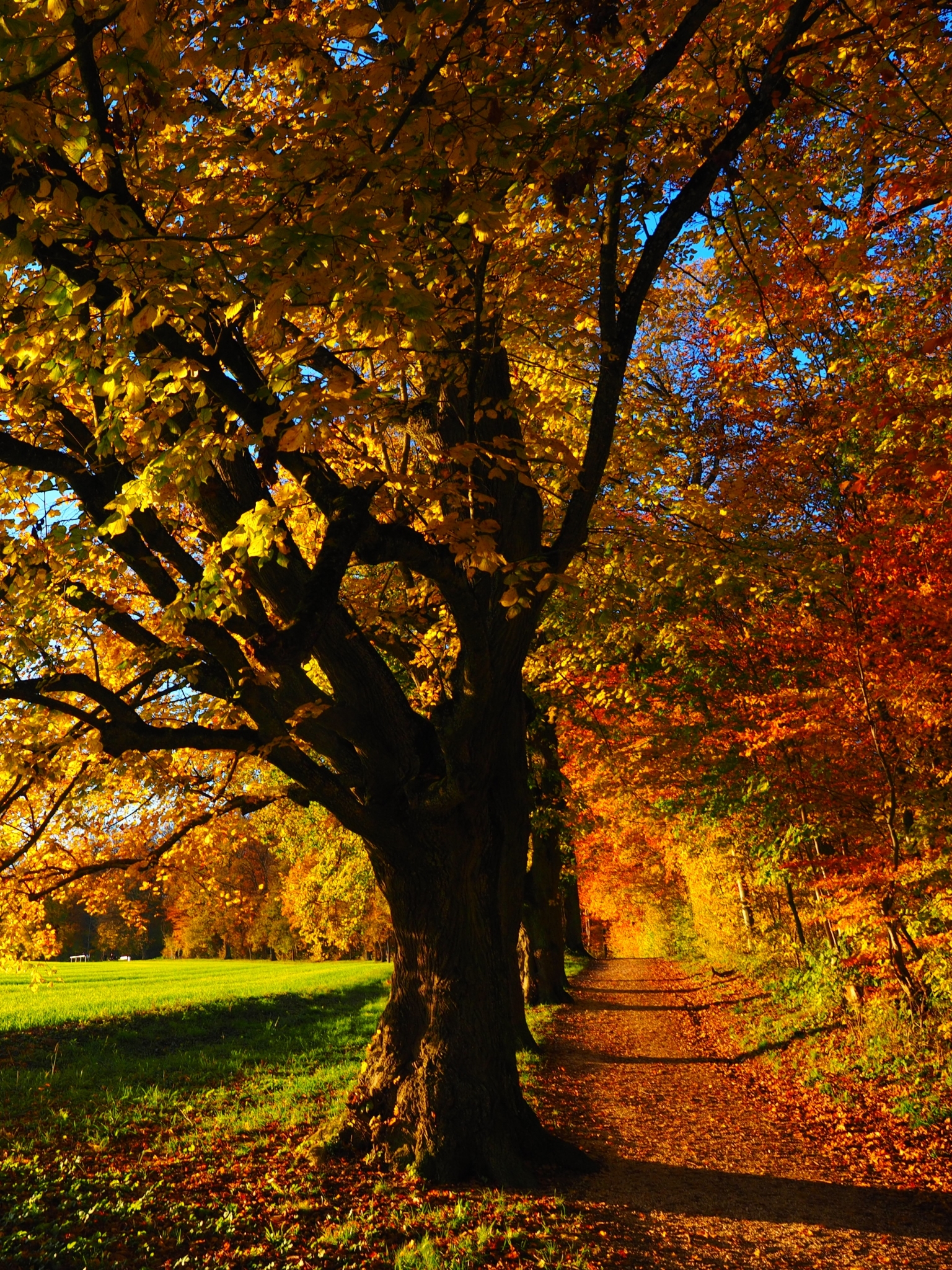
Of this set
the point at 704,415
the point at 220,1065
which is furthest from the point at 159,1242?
the point at 704,415

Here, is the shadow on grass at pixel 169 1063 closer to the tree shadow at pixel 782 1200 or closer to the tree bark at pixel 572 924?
the tree shadow at pixel 782 1200

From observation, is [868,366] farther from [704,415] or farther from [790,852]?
[790,852]

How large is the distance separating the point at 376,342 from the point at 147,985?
95.7 ft

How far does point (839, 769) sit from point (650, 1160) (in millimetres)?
5692

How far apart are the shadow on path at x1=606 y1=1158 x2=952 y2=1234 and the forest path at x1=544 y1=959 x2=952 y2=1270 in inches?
0.6

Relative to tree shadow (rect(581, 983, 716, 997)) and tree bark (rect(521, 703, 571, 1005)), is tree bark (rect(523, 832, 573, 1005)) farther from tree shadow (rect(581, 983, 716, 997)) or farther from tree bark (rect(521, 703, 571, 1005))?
tree shadow (rect(581, 983, 716, 997))

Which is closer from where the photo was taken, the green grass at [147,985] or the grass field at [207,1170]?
the grass field at [207,1170]

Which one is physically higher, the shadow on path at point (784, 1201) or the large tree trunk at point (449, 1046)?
the large tree trunk at point (449, 1046)

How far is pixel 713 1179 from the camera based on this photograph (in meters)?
7.25

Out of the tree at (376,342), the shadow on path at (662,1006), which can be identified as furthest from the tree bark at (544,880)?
the tree at (376,342)

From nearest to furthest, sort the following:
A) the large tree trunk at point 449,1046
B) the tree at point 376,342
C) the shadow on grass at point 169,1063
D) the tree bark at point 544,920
Result: the tree at point 376,342
the large tree trunk at point 449,1046
the shadow on grass at point 169,1063
the tree bark at point 544,920

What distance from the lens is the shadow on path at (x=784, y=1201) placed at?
20.0 feet

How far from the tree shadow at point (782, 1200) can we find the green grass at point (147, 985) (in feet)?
24.1

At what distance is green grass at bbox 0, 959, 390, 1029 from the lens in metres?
17.8
